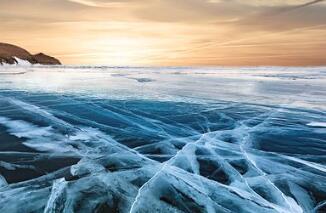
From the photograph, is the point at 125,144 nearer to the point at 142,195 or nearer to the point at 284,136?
the point at 142,195

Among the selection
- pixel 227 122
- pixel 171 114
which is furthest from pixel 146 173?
pixel 171 114

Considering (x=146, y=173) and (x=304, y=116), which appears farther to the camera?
(x=304, y=116)

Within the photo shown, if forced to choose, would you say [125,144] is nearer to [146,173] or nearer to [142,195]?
[146,173]

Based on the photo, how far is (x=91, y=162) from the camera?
5.82 m

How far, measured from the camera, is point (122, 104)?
509 inches

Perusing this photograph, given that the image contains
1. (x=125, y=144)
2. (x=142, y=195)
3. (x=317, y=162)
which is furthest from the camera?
(x=125, y=144)

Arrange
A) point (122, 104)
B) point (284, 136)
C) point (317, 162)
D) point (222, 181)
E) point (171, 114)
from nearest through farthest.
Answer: point (222, 181), point (317, 162), point (284, 136), point (171, 114), point (122, 104)

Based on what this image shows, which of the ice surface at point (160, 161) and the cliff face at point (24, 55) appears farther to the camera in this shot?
the cliff face at point (24, 55)

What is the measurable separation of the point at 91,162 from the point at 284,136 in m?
4.44

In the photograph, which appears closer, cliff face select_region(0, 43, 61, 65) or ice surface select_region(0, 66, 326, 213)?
ice surface select_region(0, 66, 326, 213)

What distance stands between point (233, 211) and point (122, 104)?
906 cm

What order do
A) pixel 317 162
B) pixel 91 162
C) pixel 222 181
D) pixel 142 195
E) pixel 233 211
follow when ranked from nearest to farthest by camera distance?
1. pixel 233 211
2. pixel 142 195
3. pixel 222 181
4. pixel 91 162
5. pixel 317 162

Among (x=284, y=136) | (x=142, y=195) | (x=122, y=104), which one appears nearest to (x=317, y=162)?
(x=284, y=136)

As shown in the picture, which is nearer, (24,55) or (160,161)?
(160,161)
